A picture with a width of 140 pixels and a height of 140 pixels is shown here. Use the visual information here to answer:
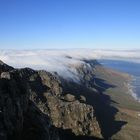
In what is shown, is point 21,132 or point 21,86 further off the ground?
point 21,86

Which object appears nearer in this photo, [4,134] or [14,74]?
[4,134]

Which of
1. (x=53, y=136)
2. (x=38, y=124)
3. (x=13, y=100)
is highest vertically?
(x=13, y=100)

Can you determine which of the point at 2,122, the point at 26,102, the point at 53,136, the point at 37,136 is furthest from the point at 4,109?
the point at 53,136

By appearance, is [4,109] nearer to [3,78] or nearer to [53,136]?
[3,78]

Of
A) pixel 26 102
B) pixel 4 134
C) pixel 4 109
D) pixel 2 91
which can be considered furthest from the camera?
pixel 26 102

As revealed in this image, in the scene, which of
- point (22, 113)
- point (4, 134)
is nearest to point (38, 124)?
point (22, 113)

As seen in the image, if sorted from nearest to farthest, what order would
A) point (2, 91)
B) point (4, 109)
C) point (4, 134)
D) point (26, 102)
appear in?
point (4, 134) → point (4, 109) → point (2, 91) → point (26, 102)

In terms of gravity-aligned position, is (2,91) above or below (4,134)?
above

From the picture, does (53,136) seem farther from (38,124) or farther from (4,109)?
(4,109)

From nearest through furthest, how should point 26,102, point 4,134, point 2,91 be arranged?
point 4,134 < point 2,91 < point 26,102
